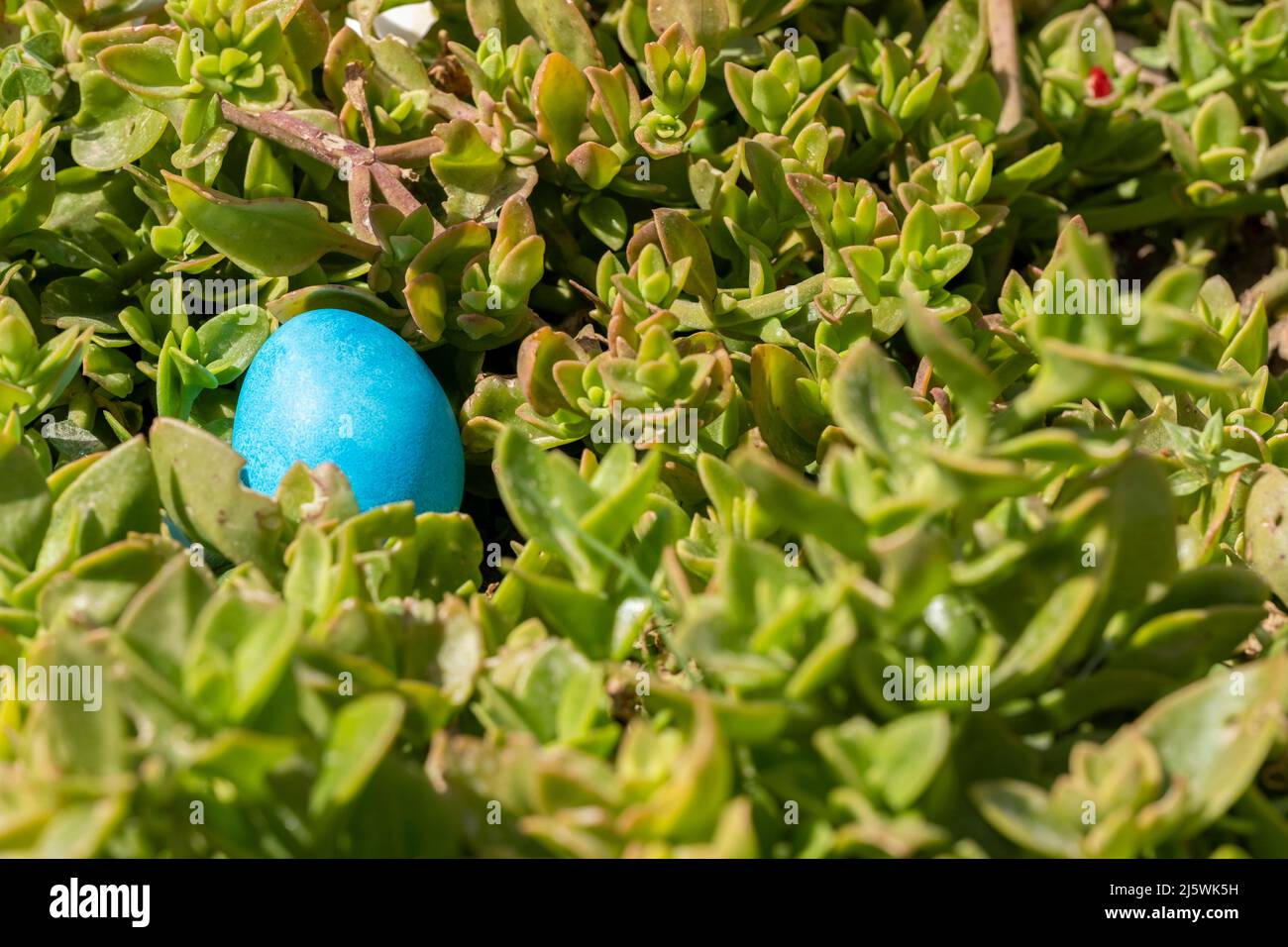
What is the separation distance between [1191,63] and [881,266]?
0.69 m

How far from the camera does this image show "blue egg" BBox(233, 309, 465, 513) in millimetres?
1297

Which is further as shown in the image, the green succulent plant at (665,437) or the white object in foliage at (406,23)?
the white object in foliage at (406,23)

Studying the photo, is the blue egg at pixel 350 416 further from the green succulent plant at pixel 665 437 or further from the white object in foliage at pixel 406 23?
the white object in foliage at pixel 406 23

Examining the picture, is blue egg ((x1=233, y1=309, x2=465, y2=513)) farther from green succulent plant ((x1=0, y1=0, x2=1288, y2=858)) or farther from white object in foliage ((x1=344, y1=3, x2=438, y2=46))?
white object in foliage ((x1=344, y1=3, x2=438, y2=46))

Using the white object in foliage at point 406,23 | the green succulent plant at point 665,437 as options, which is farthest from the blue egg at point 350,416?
the white object in foliage at point 406,23

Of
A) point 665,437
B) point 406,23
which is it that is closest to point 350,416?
point 665,437

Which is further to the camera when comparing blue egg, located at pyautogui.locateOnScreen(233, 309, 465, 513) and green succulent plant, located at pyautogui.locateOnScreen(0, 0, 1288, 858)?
blue egg, located at pyautogui.locateOnScreen(233, 309, 465, 513)

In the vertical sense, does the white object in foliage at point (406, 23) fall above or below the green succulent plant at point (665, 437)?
above

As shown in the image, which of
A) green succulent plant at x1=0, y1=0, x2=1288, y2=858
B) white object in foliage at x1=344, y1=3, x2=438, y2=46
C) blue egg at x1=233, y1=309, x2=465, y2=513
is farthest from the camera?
white object in foliage at x1=344, y1=3, x2=438, y2=46

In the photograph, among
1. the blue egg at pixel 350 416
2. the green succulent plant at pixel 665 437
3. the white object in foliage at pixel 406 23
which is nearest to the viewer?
the green succulent plant at pixel 665 437

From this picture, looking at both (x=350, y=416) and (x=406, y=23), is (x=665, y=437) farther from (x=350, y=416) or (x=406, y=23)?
(x=406, y=23)

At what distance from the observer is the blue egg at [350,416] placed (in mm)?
1297

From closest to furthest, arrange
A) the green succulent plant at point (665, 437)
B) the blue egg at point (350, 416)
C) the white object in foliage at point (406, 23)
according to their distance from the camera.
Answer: the green succulent plant at point (665, 437) < the blue egg at point (350, 416) < the white object in foliage at point (406, 23)

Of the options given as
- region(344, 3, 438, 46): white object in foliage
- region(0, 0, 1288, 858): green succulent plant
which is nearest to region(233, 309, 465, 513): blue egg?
region(0, 0, 1288, 858): green succulent plant
